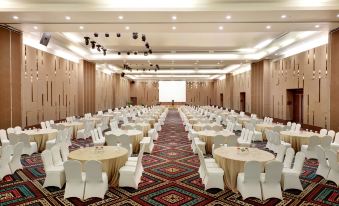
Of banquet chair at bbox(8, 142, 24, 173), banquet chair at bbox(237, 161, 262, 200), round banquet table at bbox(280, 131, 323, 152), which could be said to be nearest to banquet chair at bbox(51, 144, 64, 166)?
banquet chair at bbox(8, 142, 24, 173)

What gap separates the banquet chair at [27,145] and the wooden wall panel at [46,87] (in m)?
3.67

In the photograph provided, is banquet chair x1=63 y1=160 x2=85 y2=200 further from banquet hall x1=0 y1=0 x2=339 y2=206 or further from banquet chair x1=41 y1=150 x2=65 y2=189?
banquet chair x1=41 y1=150 x2=65 y2=189

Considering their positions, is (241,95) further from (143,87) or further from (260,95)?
(143,87)

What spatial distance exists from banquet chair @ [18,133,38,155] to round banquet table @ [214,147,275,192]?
5.78 m

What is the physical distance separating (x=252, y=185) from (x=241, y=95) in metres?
23.4

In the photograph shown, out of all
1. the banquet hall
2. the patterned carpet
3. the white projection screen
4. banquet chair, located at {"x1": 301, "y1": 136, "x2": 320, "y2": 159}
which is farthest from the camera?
the white projection screen

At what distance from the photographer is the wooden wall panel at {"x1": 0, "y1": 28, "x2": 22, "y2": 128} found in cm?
1017

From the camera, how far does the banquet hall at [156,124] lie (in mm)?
5316

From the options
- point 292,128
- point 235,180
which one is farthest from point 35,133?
point 292,128

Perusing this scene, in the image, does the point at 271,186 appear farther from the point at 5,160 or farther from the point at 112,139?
the point at 5,160

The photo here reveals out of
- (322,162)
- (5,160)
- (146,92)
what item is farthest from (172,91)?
(5,160)

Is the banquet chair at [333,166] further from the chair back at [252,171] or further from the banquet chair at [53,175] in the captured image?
the banquet chair at [53,175]

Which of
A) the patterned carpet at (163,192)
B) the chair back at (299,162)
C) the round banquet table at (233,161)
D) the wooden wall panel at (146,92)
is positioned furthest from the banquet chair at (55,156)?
the wooden wall panel at (146,92)

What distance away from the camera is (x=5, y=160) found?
611 centimetres
